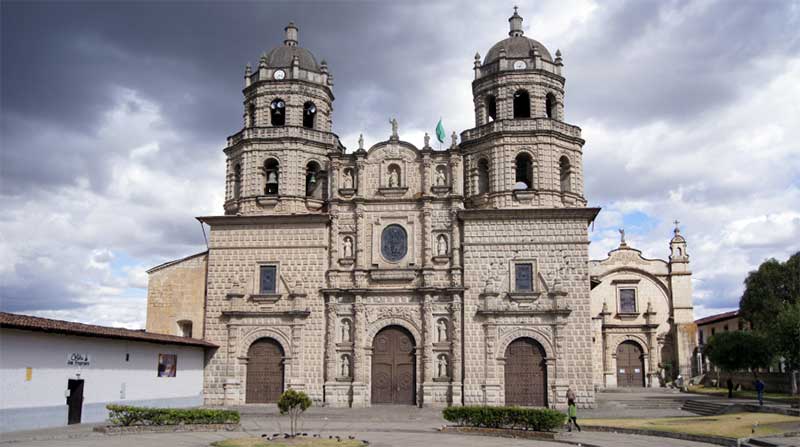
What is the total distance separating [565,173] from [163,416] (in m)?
21.7

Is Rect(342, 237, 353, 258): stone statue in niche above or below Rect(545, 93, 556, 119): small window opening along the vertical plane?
below

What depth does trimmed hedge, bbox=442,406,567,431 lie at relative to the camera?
2294 cm

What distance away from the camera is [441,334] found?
33.9 metres

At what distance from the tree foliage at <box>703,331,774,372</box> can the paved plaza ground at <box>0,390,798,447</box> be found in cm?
778

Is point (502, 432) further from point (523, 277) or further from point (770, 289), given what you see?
point (770, 289)

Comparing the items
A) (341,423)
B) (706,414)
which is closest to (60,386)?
(341,423)

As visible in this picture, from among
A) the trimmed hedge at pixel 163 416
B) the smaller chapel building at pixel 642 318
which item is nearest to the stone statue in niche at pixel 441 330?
the trimmed hedge at pixel 163 416

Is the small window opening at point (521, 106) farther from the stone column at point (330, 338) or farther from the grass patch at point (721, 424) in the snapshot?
the grass patch at point (721, 424)

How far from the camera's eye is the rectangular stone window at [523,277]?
1330 inches

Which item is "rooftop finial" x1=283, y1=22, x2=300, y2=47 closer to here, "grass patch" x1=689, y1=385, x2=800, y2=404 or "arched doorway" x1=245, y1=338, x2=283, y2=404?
"arched doorway" x1=245, y1=338, x2=283, y2=404

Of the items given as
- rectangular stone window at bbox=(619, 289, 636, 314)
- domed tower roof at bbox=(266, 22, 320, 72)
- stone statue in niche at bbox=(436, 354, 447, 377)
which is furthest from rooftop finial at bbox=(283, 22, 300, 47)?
rectangular stone window at bbox=(619, 289, 636, 314)

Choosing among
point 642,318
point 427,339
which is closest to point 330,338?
point 427,339

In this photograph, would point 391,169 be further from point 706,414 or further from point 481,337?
point 706,414

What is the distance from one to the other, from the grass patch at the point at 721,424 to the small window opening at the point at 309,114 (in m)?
20.0
